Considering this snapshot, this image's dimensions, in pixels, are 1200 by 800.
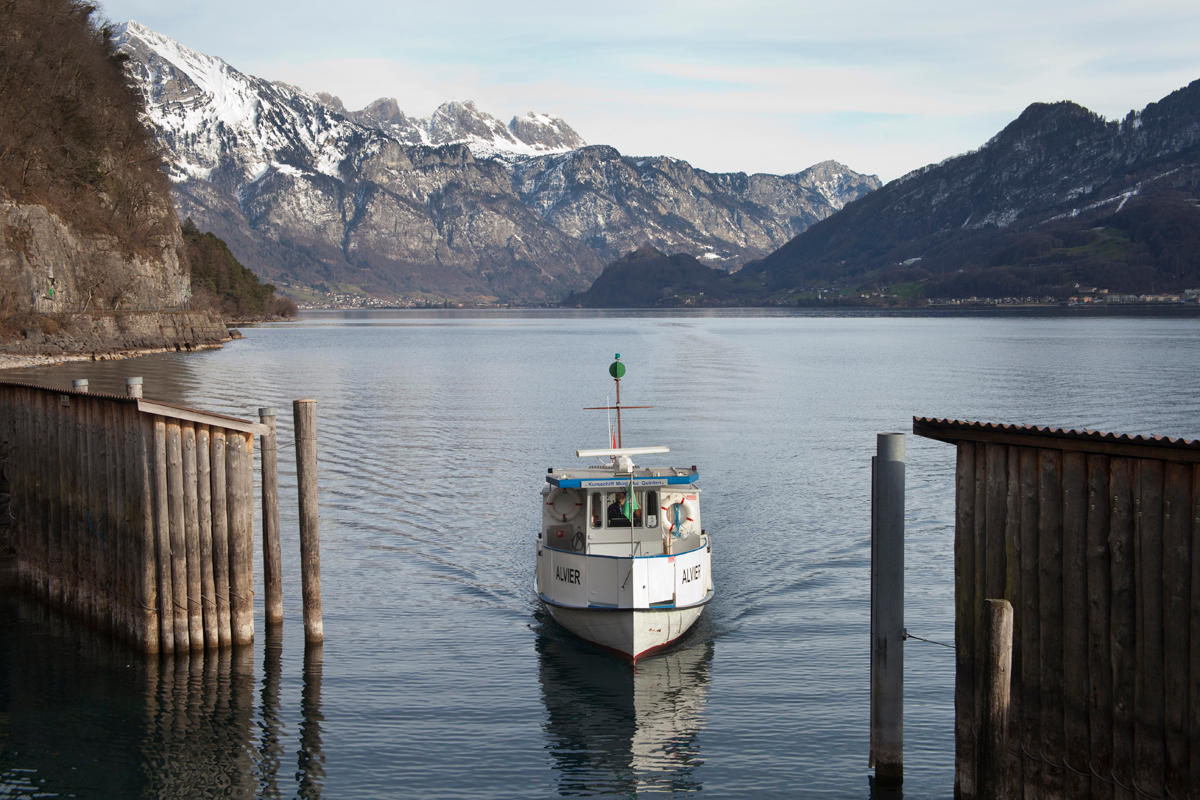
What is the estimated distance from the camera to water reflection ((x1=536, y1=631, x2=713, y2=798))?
18.0m

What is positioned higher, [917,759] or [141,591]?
[141,591]

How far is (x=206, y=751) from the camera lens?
18281mm

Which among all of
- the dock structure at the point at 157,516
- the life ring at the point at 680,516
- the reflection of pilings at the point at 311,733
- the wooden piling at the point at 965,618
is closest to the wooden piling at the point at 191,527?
the dock structure at the point at 157,516

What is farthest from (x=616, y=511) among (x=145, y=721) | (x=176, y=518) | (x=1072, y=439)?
(x=1072, y=439)

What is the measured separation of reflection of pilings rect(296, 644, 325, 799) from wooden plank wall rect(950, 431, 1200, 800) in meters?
10.1

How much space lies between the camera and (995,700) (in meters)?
11.8

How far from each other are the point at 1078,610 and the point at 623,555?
44.2 ft

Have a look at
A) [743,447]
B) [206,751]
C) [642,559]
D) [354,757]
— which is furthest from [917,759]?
[743,447]

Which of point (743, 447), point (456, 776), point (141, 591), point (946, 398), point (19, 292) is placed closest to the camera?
point (456, 776)

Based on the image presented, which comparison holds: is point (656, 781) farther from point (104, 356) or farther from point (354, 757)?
point (104, 356)

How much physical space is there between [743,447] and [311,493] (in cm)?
3632

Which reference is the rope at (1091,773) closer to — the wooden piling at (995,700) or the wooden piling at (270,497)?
the wooden piling at (995,700)

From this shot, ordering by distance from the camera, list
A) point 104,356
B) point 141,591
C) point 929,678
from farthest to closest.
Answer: point 104,356, point 929,678, point 141,591

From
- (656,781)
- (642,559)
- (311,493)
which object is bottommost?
(656,781)
